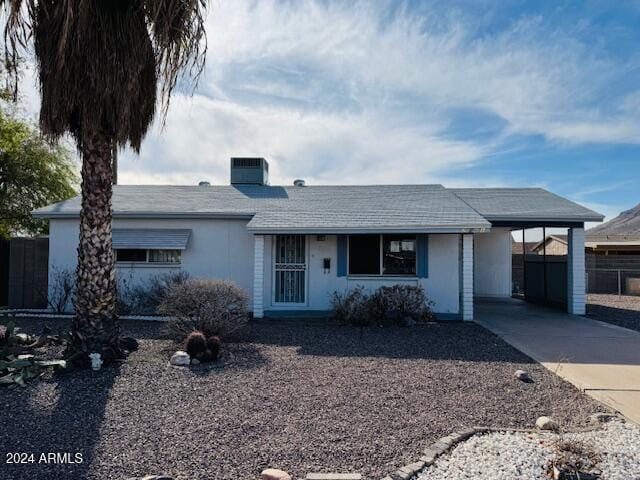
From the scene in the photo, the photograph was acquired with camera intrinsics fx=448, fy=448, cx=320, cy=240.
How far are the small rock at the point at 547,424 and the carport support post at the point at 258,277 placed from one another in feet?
26.3

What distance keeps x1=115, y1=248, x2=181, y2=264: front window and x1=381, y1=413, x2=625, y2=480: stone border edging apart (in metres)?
10.1

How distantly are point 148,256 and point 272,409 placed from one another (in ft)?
29.4

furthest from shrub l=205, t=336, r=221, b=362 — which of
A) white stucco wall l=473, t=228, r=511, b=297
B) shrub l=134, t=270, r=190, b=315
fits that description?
white stucco wall l=473, t=228, r=511, b=297

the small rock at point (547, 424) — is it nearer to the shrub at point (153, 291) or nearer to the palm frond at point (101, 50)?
the palm frond at point (101, 50)

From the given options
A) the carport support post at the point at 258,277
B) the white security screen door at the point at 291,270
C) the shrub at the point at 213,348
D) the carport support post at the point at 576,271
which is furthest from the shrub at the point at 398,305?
the carport support post at the point at 576,271

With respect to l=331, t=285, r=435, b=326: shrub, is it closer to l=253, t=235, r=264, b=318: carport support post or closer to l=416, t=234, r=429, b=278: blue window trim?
l=416, t=234, r=429, b=278: blue window trim

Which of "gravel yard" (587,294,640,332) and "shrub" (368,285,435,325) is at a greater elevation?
"shrub" (368,285,435,325)

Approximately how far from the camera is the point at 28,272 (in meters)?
13.3

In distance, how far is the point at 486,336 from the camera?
9.65 m

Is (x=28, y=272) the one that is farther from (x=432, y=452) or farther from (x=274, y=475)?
(x=432, y=452)

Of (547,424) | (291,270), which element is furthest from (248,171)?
(547,424)

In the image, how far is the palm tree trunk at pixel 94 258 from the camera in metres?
7.00

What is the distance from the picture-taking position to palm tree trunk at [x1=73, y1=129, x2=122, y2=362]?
7.00m

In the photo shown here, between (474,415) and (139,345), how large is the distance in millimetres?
6180
